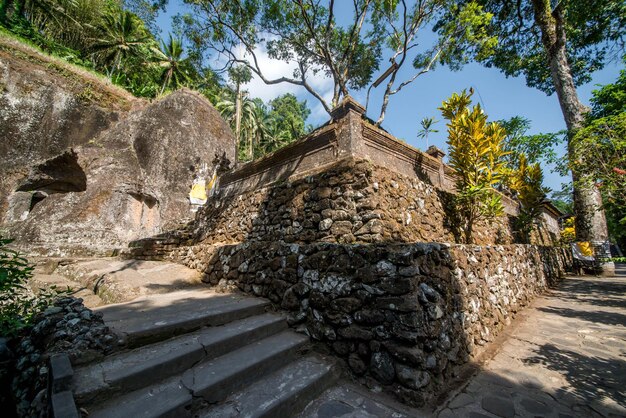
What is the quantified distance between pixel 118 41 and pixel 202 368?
22764 mm

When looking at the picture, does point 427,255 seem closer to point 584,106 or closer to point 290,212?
point 290,212

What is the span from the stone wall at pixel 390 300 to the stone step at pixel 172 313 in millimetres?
436

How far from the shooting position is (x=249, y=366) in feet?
6.93

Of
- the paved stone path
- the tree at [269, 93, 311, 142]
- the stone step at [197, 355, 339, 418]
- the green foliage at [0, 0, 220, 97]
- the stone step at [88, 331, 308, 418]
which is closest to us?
the stone step at [88, 331, 308, 418]

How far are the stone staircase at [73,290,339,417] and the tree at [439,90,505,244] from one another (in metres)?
3.75

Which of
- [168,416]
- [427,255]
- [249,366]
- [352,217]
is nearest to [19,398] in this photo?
[168,416]

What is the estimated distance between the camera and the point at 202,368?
6.78 ft

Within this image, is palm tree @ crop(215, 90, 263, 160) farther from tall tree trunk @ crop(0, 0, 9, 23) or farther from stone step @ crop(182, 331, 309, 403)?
stone step @ crop(182, 331, 309, 403)

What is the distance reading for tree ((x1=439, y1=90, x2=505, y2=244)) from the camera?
438 cm

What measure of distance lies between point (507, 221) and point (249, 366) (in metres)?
8.22

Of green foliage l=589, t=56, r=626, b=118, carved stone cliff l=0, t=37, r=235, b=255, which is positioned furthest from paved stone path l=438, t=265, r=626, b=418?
carved stone cliff l=0, t=37, r=235, b=255

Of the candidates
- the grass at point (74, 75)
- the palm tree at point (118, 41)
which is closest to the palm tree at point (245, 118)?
the palm tree at point (118, 41)

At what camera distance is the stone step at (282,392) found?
5.83 ft

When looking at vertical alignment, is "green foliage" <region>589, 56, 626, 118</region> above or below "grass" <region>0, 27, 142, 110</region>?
below
